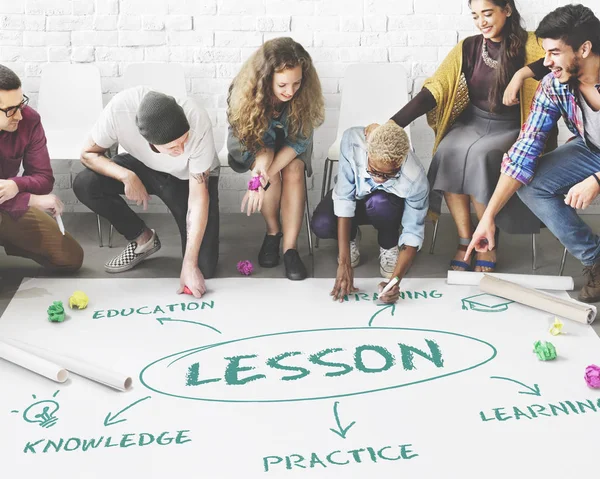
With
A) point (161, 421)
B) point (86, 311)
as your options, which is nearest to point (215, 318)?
point (86, 311)

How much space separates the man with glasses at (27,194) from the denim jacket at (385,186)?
1.17 metres

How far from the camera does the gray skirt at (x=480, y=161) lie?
333cm

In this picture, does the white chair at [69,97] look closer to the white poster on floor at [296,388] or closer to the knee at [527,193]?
the white poster on floor at [296,388]

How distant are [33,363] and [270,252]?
1.32 metres

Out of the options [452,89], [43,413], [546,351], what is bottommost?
[43,413]

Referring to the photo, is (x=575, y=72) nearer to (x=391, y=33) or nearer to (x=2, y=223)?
(x=391, y=33)

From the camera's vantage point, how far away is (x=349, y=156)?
125 inches

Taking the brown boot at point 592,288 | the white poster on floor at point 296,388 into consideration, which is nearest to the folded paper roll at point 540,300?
the white poster on floor at point 296,388

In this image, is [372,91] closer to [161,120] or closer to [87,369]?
[161,120]

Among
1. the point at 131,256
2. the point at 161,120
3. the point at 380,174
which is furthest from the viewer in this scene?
the point at 131,256

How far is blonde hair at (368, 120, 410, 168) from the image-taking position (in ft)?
9.22

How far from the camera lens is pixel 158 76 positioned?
13.2 feet

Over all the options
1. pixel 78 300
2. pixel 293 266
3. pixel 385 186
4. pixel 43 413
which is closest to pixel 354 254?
pixel 293 266

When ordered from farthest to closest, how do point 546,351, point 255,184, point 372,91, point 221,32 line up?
1. point 221,32
2. point 372,91
3. point 255,184
4. point 546,351
